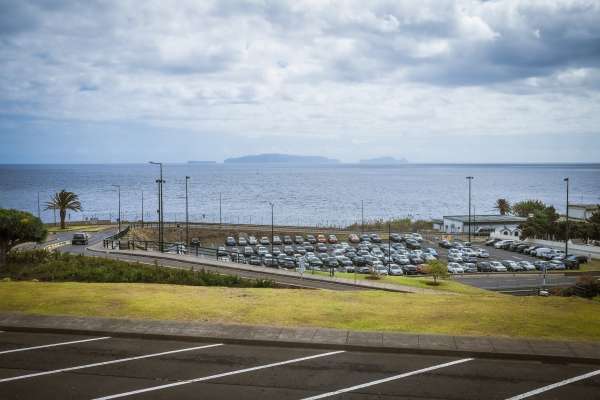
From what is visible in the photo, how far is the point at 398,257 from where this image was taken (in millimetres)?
64250

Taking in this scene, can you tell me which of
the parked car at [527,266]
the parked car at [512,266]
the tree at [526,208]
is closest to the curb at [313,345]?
the parked car at [512,266]

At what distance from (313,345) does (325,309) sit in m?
4.07

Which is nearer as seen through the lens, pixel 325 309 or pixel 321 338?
pixel 321 338

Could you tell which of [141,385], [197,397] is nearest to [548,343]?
[197,397]

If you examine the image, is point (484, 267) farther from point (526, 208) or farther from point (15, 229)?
point (526, 208)

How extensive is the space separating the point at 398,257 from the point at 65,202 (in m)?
53.5

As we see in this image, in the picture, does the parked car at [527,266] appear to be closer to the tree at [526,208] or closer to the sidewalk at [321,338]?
the sidewalk at [321,338]

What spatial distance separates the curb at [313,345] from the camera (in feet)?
41.0

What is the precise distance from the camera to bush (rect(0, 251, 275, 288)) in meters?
24.9

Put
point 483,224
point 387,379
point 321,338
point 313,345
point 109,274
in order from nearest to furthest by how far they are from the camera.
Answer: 1. point 387,379
2. point 313,345
3. point 321,338
4. point 109,274
5. point 483,224

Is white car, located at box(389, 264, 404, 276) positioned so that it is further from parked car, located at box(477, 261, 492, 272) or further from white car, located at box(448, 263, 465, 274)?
parked car, located at box(477, 261, 492, 272)

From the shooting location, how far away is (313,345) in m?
13.3

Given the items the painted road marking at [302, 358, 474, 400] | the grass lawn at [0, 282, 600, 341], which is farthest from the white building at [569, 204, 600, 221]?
the painted road marking at [302, 358, 474, 400]

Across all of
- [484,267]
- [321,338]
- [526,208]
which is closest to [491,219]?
[526,208]
